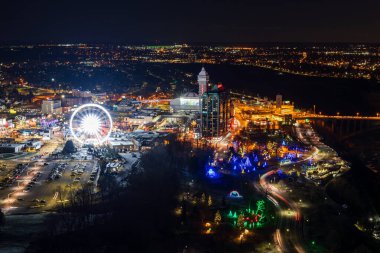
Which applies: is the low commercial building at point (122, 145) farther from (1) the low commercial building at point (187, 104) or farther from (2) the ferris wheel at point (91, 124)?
(1) the low commercial building at point (187, 104)

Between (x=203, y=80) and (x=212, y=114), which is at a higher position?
(x=203, y=80)

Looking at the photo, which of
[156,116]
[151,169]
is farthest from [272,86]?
[151,169]

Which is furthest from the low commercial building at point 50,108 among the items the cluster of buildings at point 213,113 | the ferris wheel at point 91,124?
the cluster of buildings at point 213,113

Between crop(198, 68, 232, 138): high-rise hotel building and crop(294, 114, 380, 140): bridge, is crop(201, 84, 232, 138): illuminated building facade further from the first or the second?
crop(294, 114, 380, 140): bridge

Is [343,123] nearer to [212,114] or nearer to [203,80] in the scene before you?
[203,80]

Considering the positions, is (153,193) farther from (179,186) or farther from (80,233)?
(80,233)

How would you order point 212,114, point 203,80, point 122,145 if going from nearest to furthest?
point 122,145, point 212,114, point 203,80

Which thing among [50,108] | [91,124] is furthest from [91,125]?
[50,108]

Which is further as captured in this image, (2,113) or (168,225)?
(2,113)
